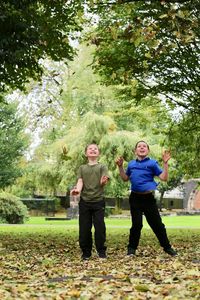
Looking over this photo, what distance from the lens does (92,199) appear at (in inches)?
367

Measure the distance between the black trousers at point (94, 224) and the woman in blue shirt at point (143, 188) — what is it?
59cm

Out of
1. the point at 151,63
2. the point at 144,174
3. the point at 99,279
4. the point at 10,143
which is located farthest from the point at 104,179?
the point at 10,143

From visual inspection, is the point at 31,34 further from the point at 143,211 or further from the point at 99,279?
the point at 99,279

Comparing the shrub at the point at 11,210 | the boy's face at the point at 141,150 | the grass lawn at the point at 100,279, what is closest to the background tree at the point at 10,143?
the shrub at the point at 11,210

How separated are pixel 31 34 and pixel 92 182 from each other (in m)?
4.75

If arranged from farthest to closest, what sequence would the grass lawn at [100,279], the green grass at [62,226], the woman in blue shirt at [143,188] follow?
the green grass at [62,226] → the woman in blue shirt at [143,188] → the grass lawn at [100,279]

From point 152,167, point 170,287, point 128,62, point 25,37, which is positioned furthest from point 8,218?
point 170,287

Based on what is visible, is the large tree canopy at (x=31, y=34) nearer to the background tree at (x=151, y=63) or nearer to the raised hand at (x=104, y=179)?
the background tree at (x=151, y=63)

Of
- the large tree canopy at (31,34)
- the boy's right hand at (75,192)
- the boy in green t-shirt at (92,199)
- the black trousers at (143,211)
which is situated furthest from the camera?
the large tree canopy at (31,34)

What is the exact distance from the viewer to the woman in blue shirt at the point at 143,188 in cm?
951

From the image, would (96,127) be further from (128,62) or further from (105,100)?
(128,62)

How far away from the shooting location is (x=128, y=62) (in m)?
15.9

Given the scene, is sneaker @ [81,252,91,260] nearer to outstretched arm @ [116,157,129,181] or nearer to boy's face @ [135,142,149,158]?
outstretched arm @ [116,157,129,181]

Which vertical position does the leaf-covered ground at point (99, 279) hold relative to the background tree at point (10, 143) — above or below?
below
